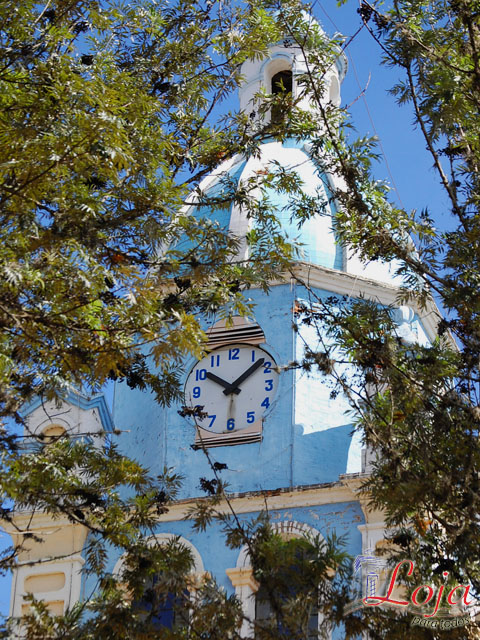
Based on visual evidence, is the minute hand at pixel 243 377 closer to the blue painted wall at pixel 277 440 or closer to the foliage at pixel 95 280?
the blue painted wall at pixel 277 440

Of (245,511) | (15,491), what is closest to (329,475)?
(245,511)

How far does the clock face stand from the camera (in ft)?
73.8

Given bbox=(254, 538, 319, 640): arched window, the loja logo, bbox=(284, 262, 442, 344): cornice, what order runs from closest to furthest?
bbox=(254, 538, 319, 640): arched window
the loja logo
bbox=(284, 262, 442, 344): cornice

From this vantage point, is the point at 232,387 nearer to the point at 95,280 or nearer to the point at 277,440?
the point at 277,440

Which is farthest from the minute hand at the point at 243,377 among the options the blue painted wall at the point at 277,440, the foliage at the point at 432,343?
the foliage at the point at 432,343

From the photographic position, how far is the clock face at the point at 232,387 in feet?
73.8

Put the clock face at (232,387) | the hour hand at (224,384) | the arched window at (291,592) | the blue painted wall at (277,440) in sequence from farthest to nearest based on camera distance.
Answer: the hour hand at (224,384), the clock face at (232,387), the blue painted wall at (277,440), the arched window at (291,592)

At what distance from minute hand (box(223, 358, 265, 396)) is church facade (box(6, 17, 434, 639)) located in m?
0.02

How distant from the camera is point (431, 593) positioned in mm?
11133

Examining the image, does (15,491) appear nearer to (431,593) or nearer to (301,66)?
(431,593)

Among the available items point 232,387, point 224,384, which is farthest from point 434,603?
point 224,384

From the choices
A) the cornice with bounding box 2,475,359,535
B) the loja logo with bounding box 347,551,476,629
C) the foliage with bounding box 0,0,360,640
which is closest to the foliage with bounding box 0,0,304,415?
the foliage with bounding box 0,0,360,640

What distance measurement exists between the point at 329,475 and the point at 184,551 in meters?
10.6

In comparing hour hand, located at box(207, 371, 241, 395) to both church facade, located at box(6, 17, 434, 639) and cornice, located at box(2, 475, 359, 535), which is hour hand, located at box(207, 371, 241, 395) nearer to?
church facade, located at box(6, 17, 434, 639)
